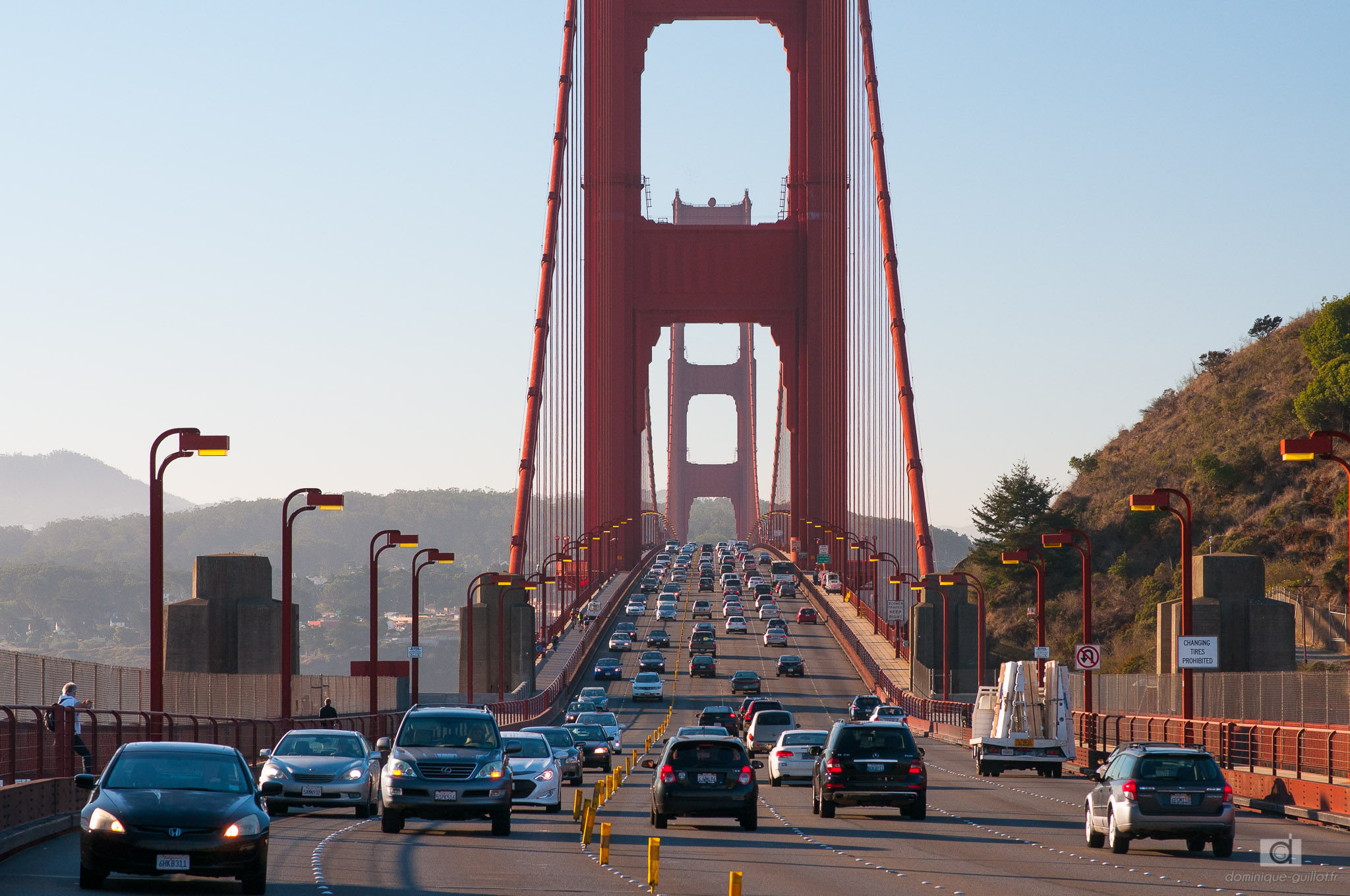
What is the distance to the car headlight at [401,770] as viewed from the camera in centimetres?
2227

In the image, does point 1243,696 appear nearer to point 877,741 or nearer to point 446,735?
point 877,741

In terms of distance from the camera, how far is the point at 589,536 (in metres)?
104

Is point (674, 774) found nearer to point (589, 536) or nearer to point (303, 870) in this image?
point (303, 870)

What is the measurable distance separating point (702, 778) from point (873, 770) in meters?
2.96

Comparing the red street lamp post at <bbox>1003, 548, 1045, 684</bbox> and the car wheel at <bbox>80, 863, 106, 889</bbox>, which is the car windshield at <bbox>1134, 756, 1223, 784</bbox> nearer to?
the car wheel at <bbox>80, 863, 106, 889</bbox>

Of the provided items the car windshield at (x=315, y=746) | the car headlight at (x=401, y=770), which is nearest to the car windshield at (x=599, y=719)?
the car windshield at (x=315, y=746)

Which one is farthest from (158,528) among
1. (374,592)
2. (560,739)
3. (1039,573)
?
(1039,573)

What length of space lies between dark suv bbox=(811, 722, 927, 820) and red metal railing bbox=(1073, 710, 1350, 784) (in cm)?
603

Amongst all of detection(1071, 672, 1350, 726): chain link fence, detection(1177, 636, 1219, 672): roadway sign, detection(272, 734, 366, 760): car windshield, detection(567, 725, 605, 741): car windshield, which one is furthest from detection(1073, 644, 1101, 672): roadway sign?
detection(272, 734, 366, 760): car windshield

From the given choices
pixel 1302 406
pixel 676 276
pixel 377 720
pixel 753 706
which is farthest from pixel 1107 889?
pixel 676 276

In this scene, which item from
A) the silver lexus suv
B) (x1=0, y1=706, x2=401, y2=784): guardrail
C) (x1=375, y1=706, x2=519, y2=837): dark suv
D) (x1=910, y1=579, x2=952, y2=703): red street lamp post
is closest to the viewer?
(x1=0, y1=706, x2=401, y2=784): guardrail

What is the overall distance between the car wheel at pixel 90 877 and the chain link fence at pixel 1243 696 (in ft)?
78.8

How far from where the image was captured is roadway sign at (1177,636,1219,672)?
32.5 metres

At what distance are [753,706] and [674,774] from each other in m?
28.4
